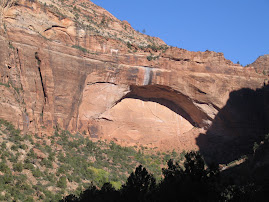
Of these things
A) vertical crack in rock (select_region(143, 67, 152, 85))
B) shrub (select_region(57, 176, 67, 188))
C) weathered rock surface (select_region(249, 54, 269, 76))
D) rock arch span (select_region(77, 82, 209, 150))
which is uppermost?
weathered rock surface (select_region(249, 54, 269, 76))

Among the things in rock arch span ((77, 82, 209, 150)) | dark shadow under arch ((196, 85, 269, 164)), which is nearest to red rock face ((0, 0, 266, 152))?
rock arch span ((77, 82, 209, 150))

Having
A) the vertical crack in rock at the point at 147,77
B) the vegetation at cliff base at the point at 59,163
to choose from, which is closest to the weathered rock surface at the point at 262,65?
the vertical crack in rock at the point at 147,77

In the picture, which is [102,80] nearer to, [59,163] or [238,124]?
[59,163]

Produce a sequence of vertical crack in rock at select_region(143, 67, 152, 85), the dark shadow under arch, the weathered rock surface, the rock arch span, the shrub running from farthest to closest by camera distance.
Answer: the weathered rock surface, the dark shadow under arch, vertical crack in rock at select_region(143, 67, 152, 85), the rock arch span, the shrub

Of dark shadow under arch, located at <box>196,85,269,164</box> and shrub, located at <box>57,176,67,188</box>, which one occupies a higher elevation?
dark shadow under arch, located at <box>196,85,269,164</box>

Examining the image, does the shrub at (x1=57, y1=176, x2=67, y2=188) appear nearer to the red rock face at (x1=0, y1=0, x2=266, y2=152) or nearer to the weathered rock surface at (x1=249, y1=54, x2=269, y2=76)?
the red rock face at (x1=0, y1=0, x2=266, y2=152)

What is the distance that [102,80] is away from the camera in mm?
37531

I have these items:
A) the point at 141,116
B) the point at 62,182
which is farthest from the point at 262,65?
the point at 62,182

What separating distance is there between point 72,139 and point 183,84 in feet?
44.5

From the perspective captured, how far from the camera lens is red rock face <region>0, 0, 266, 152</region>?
31.8m

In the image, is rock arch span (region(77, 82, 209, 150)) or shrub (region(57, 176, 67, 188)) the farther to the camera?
rock arch span (region(77, 82, 209, 150))

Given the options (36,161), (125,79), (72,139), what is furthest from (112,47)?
(36,161)

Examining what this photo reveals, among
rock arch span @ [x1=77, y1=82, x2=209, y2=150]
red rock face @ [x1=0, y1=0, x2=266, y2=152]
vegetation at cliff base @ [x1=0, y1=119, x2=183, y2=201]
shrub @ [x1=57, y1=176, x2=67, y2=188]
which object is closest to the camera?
vegetation at cliff base @ [x1=0, y1=119, x2=183, y2=201]

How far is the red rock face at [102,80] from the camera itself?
1254 inches
